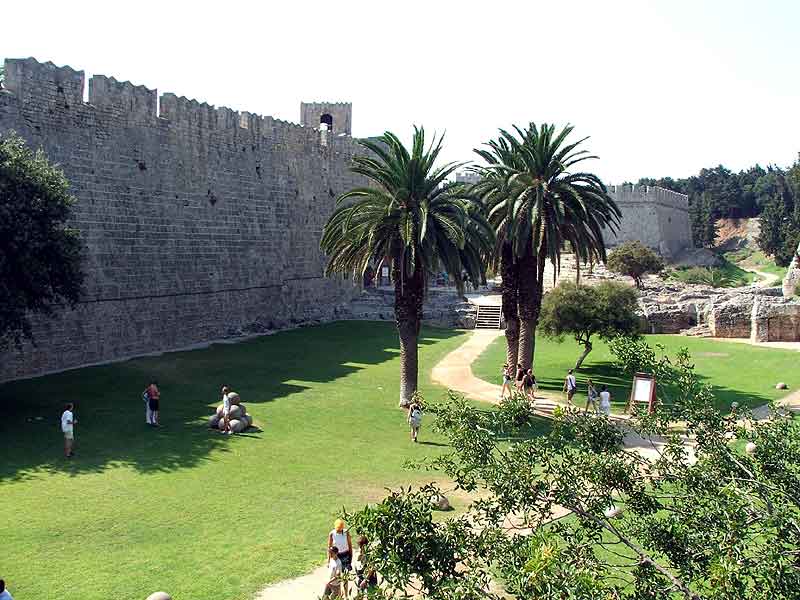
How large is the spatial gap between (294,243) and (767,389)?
1833 centimetres

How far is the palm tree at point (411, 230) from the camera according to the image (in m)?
18.7

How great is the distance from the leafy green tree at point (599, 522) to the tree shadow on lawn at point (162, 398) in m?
8.30

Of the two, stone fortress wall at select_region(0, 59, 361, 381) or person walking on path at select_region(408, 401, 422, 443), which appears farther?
stone fortress wall at select_region(0, 59, 361, 381)

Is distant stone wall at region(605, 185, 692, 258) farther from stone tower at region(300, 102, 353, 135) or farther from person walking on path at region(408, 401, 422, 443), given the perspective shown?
person walking on path at region(408, 401, 422, 443)

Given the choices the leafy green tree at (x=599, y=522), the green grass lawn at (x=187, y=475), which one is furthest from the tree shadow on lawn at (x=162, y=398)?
the leafy green tree at (x=599, y=522)

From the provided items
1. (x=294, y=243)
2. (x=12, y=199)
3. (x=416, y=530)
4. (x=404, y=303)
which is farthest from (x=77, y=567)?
(x=294, y=243)

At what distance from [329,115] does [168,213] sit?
2239 centimetres

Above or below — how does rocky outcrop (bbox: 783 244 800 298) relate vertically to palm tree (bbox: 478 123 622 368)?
below

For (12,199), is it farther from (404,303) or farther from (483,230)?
(483,230)

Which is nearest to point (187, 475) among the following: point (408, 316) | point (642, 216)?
point (408, 316)

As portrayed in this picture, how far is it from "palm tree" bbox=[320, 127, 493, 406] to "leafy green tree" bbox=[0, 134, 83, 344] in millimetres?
5917

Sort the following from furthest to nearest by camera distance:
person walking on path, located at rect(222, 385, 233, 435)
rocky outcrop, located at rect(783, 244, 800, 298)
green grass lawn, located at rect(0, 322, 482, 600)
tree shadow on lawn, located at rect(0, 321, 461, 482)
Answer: rocky outcrop, located at rect(783, 244, 800, 298)
person walking on path, located at rect(222, 385, 233, 435)
tree shadow on lawn, located at rect(0, 321, 461, 482)
green grass lawn, located at rect(0, 322, 482, 600)

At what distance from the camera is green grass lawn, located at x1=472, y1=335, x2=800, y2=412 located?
22188mm

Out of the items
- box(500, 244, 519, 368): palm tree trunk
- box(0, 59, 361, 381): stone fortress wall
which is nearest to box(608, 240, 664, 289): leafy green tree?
box(0, 59, 361, 381): stone fortress wall
